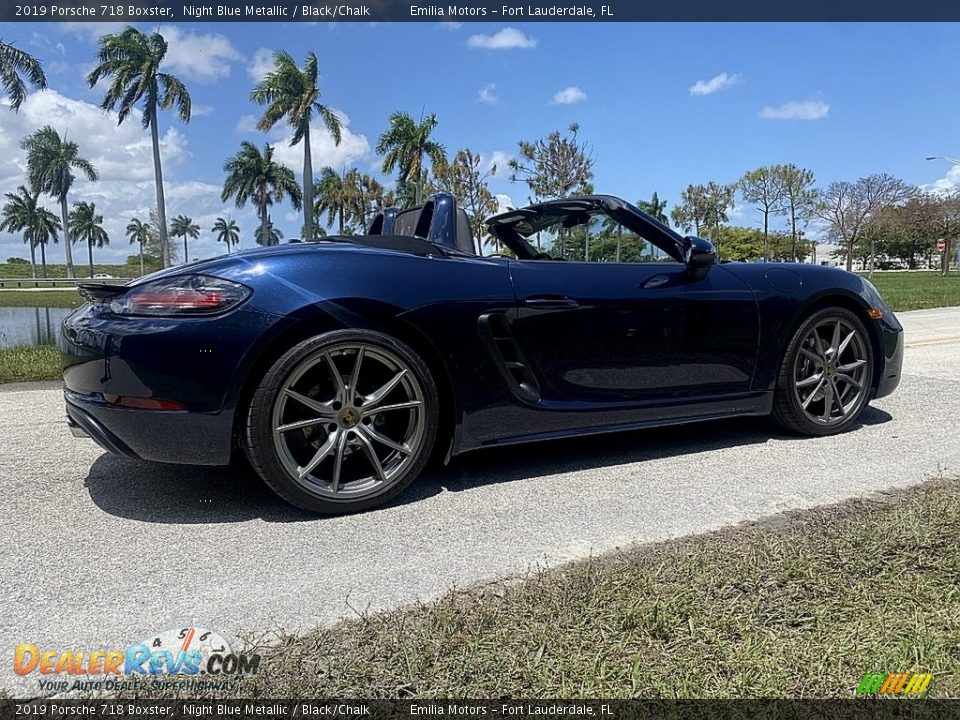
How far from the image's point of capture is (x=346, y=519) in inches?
105

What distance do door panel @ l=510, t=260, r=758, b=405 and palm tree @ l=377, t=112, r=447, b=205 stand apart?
36.1 metres

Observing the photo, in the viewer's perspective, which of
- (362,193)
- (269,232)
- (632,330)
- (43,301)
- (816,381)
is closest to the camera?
(632,330)

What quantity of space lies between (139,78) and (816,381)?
39177mm

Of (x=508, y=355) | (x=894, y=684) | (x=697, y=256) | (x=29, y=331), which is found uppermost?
(x=697, y=256)

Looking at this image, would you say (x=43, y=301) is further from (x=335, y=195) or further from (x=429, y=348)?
A: (x=429, y=348)

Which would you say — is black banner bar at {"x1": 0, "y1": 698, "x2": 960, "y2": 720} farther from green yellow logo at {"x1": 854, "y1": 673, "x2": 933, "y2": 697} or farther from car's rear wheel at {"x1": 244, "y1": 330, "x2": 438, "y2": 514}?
car's rear wheel at {"x1": 244, "y1": 330, "x2": 438, "y2": 514}

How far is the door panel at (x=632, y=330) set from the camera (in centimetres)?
301

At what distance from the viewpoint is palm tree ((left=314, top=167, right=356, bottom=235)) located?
46.7 meters

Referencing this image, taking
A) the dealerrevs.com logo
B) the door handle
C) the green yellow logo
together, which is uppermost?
the door handle

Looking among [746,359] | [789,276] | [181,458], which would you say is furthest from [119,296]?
[789,276]

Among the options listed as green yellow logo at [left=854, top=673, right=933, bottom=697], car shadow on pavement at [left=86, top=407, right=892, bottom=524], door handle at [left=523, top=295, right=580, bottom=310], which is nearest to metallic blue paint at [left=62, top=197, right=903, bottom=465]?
door handle at [left=523, top=295, right=580, bottom=310]

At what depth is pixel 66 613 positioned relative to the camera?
75.4 inches

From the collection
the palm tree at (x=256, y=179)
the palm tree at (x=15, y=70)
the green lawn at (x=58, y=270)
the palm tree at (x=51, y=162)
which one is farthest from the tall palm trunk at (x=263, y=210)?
the green lawn at (x=58, y=270)

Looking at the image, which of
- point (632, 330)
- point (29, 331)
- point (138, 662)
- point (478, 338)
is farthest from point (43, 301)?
point (138, 662)
